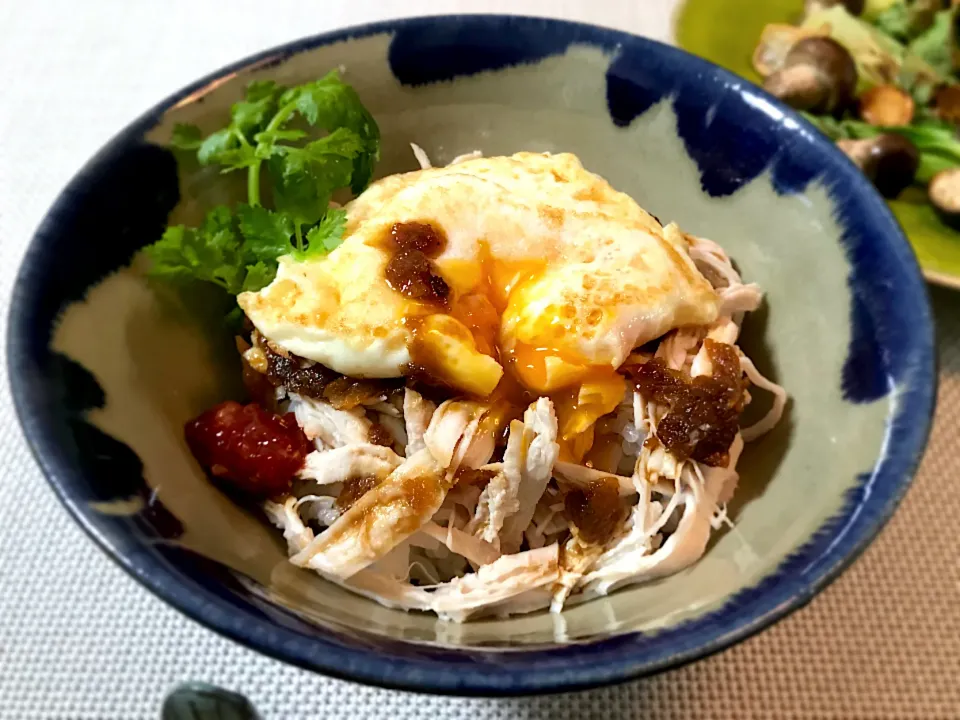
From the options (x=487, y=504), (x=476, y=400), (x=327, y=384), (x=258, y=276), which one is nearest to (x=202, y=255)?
(x=258, y=276)

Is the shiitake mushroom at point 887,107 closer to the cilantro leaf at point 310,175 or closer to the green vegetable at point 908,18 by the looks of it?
the green vegetable at point 908,18

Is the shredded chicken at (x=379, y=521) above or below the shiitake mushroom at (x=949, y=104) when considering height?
below

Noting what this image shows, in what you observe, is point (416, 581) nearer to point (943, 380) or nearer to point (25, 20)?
point (943, 380)

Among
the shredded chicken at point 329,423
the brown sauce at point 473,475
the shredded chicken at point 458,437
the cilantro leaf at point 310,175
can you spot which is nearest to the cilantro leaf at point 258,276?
the cilantro leaf at point 310,175

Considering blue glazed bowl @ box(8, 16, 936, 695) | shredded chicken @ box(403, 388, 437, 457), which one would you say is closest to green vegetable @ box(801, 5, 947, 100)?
blue glazed bowl @ box(8, 16, 936, 695)

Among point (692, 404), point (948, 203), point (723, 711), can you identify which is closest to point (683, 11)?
point (948, 203)

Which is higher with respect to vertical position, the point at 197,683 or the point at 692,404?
the point at 692,404
